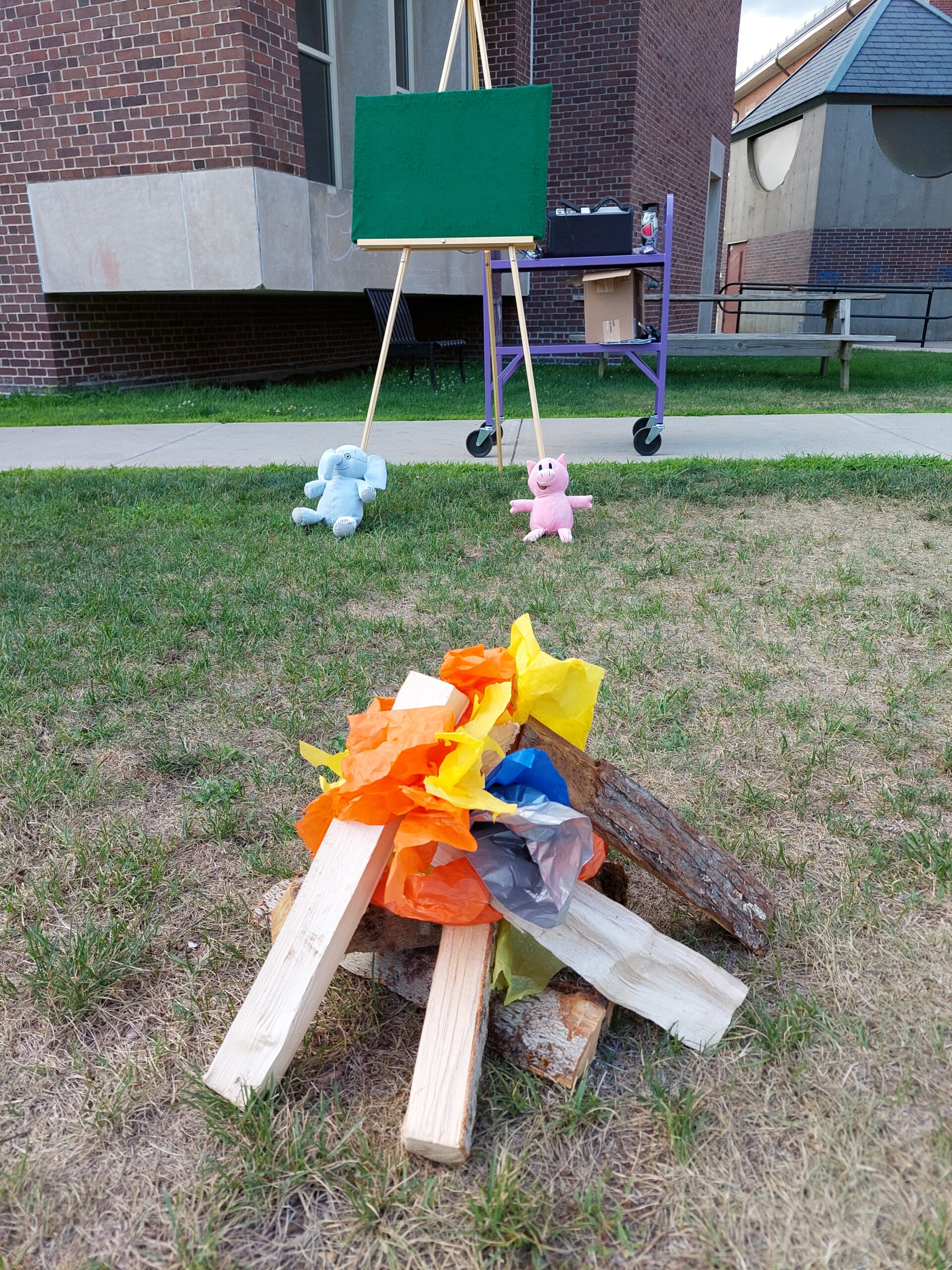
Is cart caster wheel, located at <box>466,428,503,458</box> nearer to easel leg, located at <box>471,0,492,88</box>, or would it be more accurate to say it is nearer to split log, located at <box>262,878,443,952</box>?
easel leg, located at <box>471,0,492,88</box>

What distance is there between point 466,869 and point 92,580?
2731mm

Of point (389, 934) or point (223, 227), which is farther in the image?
point (223, 227)

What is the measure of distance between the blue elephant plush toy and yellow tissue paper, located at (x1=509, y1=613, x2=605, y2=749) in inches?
108

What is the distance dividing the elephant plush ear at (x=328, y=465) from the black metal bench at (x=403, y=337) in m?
5.48

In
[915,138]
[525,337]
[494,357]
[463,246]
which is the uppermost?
[915,138]

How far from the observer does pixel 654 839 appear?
1.57m

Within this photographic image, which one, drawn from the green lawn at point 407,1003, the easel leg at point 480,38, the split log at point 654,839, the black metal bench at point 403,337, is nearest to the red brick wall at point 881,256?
the black metal bench at point 403,337

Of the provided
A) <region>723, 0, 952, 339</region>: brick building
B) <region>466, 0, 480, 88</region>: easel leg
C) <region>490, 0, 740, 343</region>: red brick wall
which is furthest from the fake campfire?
<region>723, 0, 952, 339</region>: brick building

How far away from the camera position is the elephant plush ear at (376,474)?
434 cm

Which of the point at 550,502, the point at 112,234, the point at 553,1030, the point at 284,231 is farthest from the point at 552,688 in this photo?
the point at 112,234

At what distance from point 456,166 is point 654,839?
4.12 metres

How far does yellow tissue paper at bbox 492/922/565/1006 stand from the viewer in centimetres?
145

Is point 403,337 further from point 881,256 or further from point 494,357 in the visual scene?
point 881,256

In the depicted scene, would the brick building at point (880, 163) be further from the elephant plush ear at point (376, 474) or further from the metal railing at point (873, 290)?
the elephant plush ear at point (376, 474)
